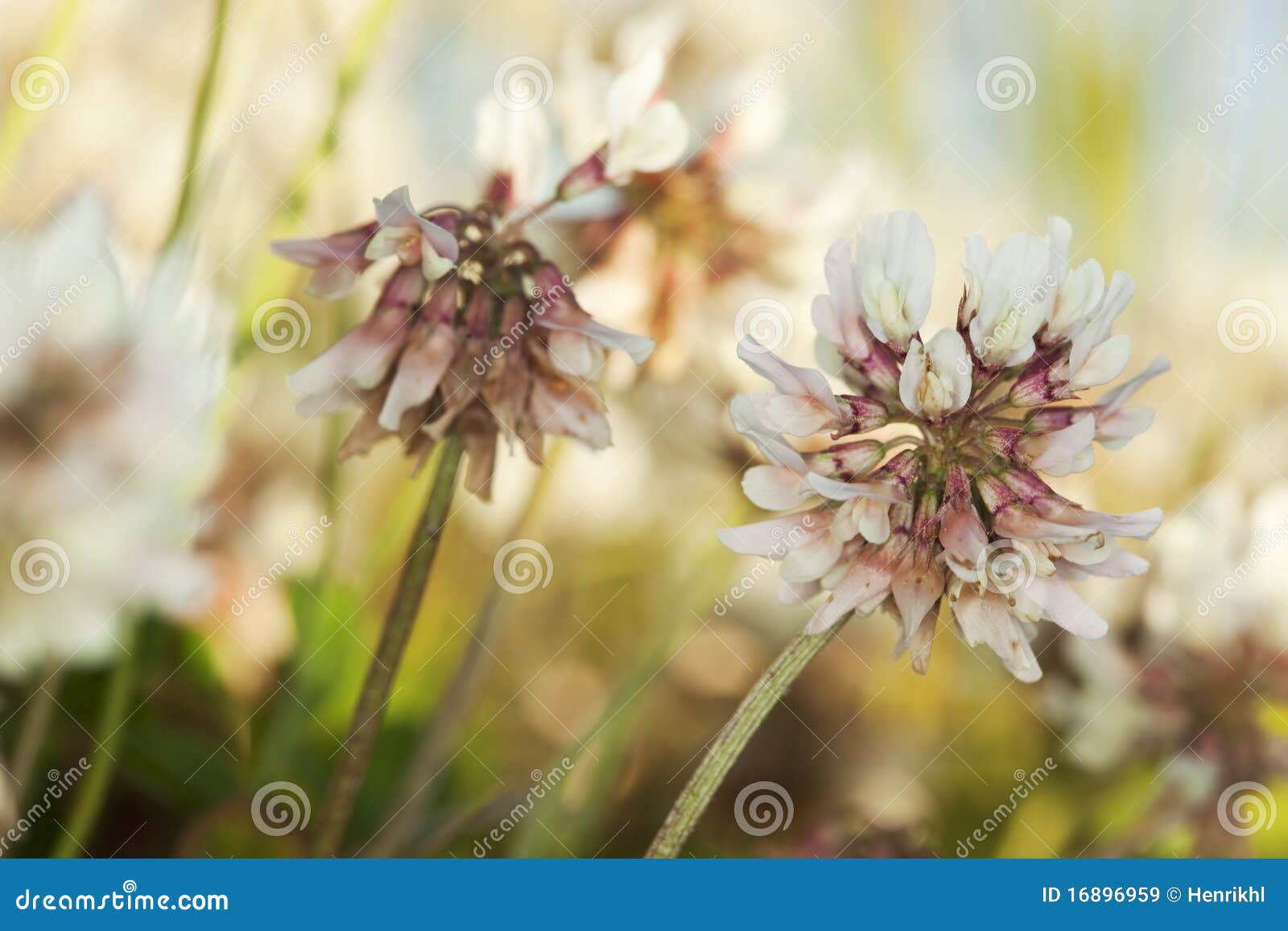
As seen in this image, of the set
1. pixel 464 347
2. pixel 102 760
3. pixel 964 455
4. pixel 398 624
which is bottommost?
pixel 102 760

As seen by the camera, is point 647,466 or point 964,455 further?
point 647,466

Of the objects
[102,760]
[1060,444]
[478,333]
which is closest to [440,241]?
[478,333]

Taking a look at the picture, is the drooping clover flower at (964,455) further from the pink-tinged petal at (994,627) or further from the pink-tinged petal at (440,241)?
the pink-tinged petal at (440,241)

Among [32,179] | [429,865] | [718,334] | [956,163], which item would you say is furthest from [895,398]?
[32,179]

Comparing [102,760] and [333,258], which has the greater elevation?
[333,258]

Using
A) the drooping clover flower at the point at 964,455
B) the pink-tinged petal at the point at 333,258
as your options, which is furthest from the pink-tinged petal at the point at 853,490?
the pink-tinged petal at the point at 333,258

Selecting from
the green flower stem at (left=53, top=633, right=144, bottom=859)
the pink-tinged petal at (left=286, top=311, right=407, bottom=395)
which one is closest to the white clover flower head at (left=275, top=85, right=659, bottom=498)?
the pink-tinged petal at (left=286, top=311, right=407, bottom=395)

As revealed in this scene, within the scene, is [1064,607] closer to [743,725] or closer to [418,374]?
[743,725]
